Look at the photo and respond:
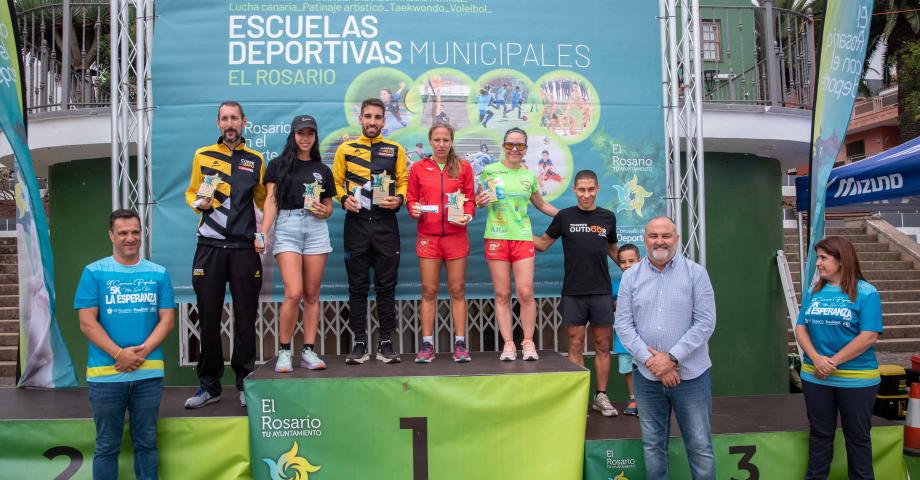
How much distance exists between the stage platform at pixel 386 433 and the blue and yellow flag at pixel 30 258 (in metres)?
0.90

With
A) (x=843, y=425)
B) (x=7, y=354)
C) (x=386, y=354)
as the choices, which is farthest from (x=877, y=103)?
(x=7, y=354)

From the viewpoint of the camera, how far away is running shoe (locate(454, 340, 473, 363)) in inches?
160

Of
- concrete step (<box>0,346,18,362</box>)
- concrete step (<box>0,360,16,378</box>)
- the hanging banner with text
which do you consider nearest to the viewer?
the hanging banner with text

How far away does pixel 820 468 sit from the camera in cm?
355

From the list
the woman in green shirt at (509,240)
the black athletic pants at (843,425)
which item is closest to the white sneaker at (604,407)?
the woman in green shirt at (509,240)

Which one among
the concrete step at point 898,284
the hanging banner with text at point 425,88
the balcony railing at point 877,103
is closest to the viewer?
the hanging banner with text at point 425,88

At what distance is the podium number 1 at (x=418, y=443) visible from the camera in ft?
11.5

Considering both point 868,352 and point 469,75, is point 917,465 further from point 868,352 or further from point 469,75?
point 469,75

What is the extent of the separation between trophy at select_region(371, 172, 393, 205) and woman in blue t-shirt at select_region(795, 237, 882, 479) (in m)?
2.45

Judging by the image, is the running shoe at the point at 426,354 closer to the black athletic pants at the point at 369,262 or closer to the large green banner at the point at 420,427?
the black athletic pants at the point at 369,262

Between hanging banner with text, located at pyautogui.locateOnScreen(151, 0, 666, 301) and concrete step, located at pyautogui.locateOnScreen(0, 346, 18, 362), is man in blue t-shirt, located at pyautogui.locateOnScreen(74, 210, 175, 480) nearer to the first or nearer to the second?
hanging banner with text, located at pyautogui.locateOnScreen(151, 0, 666, 301)

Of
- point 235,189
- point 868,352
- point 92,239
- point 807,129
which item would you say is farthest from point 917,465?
point 92,239

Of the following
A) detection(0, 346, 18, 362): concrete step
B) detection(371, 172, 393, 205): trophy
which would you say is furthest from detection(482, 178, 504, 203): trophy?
detection(0, 346, 18, 362): concrete step

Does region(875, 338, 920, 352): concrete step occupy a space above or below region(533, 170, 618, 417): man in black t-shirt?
below
